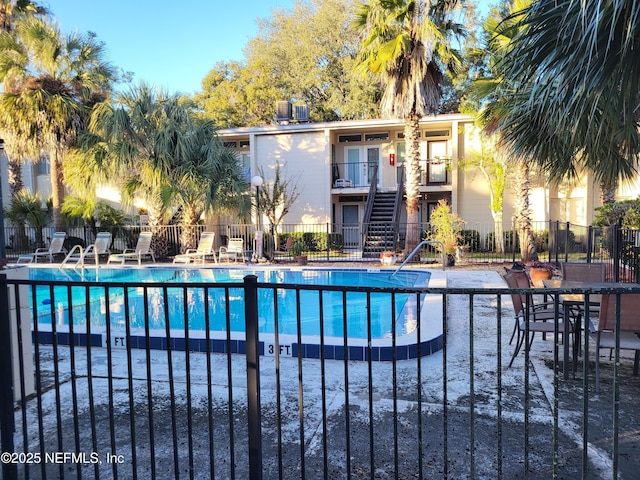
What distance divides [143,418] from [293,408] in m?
1.19

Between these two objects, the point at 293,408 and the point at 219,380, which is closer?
the point at 293,408

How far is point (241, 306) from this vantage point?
32.1ft

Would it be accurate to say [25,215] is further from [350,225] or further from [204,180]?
[350,225]

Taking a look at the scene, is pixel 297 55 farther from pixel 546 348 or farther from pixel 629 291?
pixel 629 291

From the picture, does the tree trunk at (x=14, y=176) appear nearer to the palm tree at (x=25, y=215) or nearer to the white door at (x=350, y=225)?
the palm tree at (x=25, y=215)

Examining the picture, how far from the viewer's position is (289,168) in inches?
816

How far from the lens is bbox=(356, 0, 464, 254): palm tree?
13500 mm

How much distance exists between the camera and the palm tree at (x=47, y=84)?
1563 centimetres

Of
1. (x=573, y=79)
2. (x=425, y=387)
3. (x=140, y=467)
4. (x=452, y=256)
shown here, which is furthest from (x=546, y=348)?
(x=452, y=256)

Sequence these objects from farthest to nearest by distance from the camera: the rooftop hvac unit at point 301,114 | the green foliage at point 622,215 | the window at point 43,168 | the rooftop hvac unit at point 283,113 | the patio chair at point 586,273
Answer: the window at point 43,168 < the rooftop hvac unit at point 301,114 < the rooftop hvac unit at point 283,113 < the green foliage at point 622,215 < the patio chair at point 586,273

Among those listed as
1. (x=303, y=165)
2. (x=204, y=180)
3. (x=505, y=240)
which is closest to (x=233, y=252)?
(x=204, y=180)

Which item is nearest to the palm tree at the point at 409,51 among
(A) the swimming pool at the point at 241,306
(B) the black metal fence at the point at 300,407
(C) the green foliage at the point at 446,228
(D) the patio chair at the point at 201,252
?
(C) the green foliage at the point at 446,228

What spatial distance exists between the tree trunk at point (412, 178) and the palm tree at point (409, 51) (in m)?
0.03

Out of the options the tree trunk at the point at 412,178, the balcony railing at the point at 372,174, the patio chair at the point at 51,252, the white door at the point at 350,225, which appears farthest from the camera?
the white door at the point at 350,225
